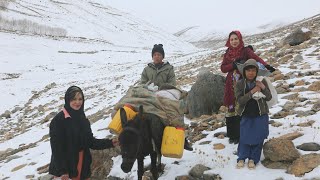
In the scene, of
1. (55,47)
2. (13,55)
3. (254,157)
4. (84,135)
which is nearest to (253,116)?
(254,157)

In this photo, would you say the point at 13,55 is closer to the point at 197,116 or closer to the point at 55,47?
the point at 55,47

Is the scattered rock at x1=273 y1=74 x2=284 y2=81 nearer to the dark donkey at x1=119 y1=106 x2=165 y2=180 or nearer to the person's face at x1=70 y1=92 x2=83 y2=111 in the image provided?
the dark donkey at x1=119 y1=106 x2=165 y2=180

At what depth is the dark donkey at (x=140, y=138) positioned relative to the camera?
511 cm

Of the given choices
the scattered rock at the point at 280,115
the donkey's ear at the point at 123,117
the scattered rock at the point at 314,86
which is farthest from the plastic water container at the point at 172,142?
the scattered rock at the point at 314,86

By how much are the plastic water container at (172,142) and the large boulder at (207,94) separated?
149 inches

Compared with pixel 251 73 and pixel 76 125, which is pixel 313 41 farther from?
pixel 76 125

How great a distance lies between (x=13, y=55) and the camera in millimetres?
58562

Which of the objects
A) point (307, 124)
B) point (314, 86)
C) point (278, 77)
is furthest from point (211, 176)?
point (278, 77)

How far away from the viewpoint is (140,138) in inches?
209

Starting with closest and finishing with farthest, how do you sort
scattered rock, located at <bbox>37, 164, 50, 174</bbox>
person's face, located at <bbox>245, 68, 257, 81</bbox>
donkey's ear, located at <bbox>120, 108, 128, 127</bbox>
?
donkey's ear, located at <bbox>120, 108, 128, 127</bbox> < person's face, located at <bbox>245, 68, 257, 81</bbox> < scattered rock, located at <bbox>37, 164, 50, 174</bbox>

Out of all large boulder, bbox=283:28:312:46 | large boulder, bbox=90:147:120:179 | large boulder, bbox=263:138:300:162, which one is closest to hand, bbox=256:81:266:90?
large boulder, bbox=263:138:300:162

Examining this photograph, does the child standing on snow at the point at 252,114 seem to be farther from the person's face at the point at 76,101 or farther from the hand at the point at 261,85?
the person's face at the point at 76,101

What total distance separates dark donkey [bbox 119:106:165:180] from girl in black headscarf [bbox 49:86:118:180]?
69 centimetres

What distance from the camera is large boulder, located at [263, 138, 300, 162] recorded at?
563cm
